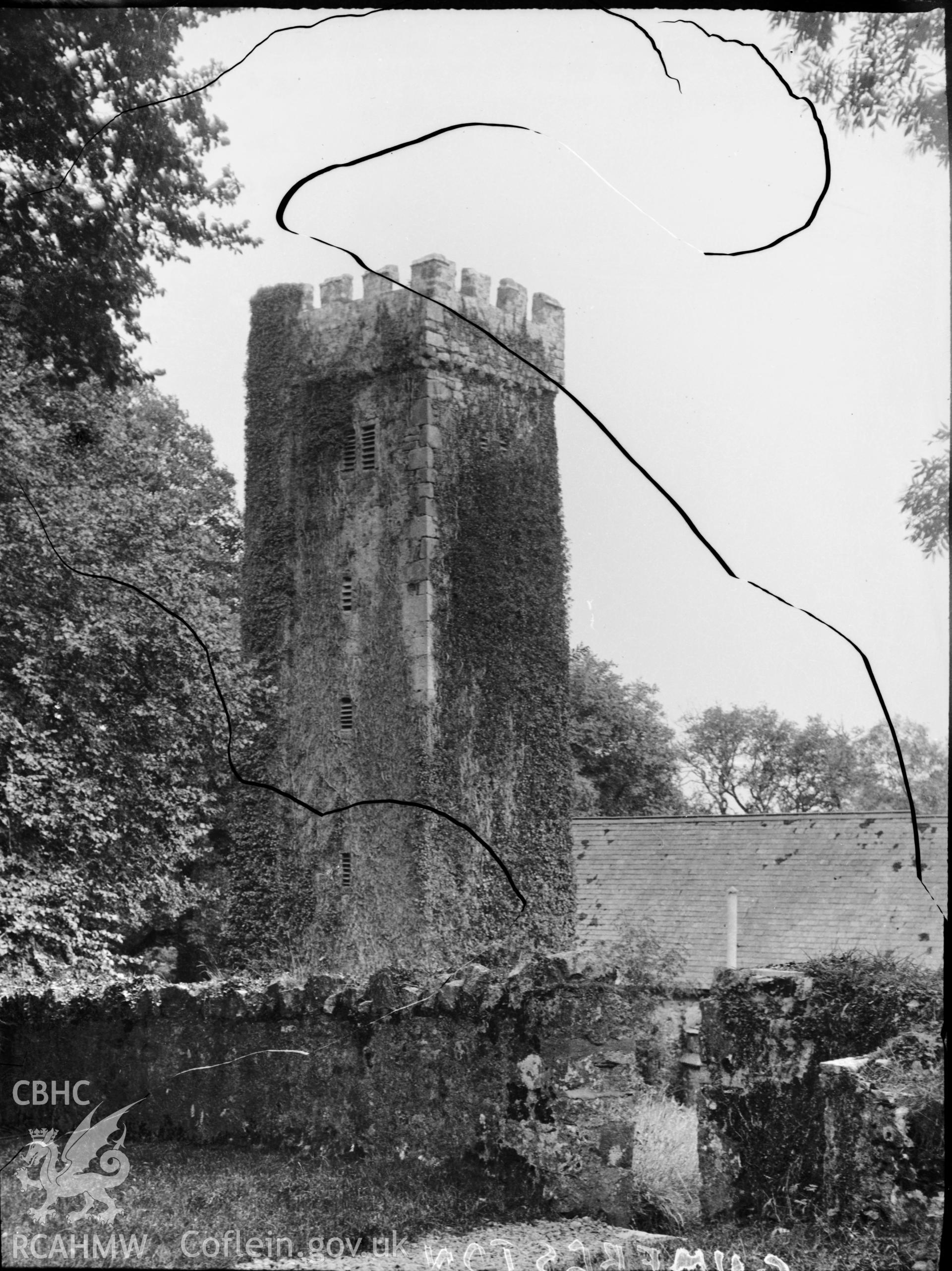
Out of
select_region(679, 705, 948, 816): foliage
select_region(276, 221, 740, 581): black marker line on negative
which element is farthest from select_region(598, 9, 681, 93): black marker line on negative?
select_region(679, 705, 948, 816): foliage

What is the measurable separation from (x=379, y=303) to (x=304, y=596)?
1590 mm

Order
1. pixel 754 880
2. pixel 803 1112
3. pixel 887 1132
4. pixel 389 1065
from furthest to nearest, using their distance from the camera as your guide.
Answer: pixel 754 880, pixel 389 1065, pixel 803 1112, pixel 887 1132

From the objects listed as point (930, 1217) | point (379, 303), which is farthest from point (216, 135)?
point (930, 1217)

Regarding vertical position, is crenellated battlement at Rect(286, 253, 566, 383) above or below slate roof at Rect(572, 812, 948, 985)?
above

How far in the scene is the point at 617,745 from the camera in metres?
5.37

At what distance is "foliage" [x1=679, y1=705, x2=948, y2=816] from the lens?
429 centimetres

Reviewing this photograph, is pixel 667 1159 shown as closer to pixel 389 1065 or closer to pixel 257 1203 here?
pixel 389 1065

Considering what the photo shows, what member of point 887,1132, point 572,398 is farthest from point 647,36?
point 887,1132

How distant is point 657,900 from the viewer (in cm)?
577

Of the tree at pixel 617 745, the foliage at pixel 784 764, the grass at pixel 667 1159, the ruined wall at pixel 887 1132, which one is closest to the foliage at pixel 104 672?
the tree at pixel 617 745

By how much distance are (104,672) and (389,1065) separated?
73.4 inches

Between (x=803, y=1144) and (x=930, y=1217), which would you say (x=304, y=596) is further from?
(x=930, y=1217)

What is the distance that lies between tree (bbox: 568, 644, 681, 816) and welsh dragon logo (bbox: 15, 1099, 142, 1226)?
99.5 inches

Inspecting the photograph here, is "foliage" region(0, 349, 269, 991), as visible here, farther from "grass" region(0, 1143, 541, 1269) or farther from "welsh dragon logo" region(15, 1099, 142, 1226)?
"grass" region(0, 1143, 541, 1269)
